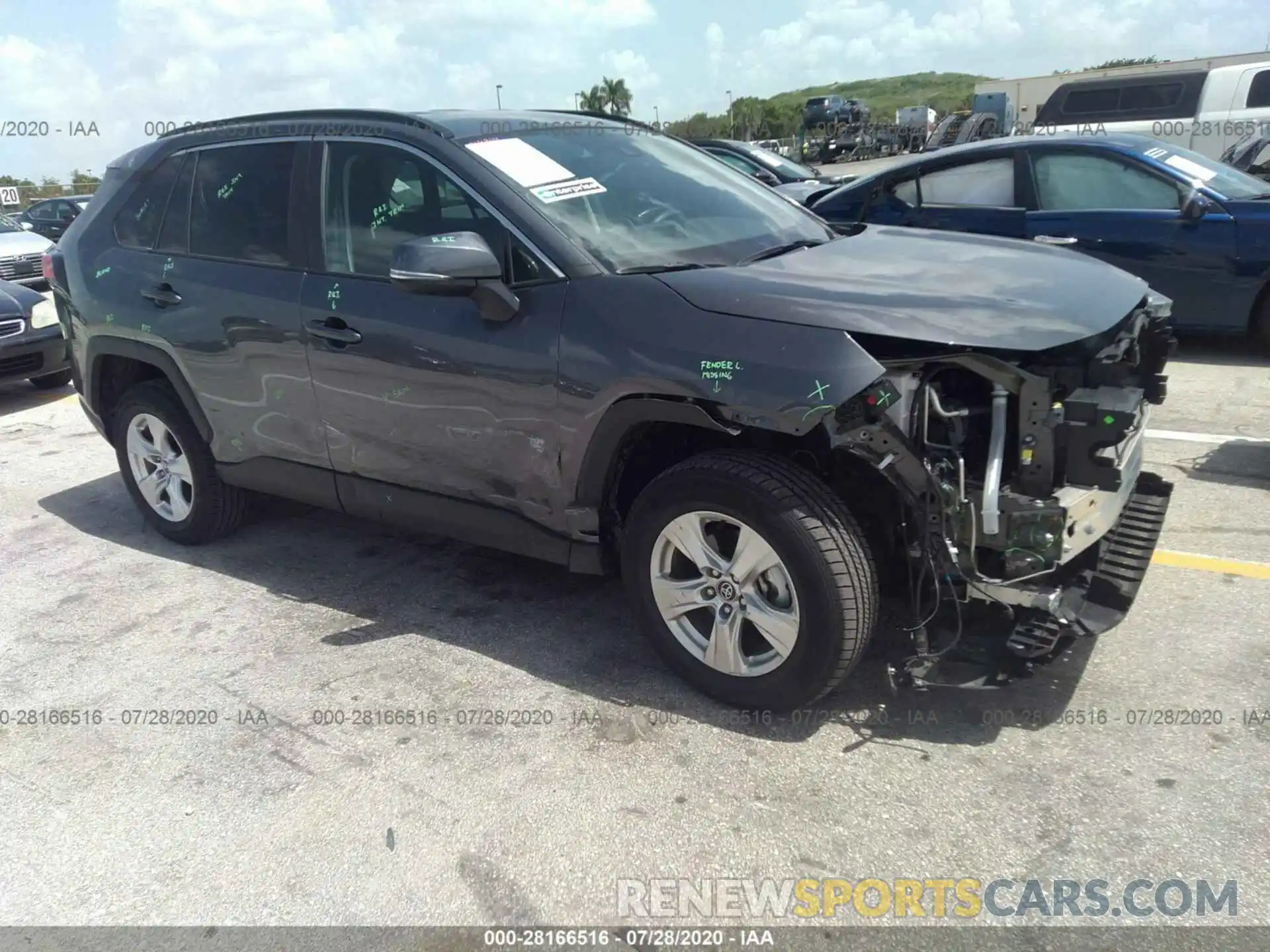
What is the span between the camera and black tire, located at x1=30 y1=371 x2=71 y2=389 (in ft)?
29.1

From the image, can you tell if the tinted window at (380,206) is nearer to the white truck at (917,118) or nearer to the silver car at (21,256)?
the silver car at (21,256)

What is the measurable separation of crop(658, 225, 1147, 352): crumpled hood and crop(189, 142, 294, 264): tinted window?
6.06 feet

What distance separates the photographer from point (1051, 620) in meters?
2.97

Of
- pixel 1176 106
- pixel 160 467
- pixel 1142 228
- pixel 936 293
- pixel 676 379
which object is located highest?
pixel 1176 106

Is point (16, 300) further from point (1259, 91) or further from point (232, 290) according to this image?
point (1259, 91)

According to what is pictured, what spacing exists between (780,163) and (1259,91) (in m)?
6.98

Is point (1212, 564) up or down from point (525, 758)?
up

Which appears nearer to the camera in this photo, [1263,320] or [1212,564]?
[1212,564]

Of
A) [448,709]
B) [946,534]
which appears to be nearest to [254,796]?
[448,709]

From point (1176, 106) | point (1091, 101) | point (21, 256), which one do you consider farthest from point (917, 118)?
point (21, 256)

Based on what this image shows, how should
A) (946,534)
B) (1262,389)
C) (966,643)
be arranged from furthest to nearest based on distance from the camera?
(1262,389) < (966,643) < (946,534)

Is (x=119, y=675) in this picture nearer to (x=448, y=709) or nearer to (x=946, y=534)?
(x=448, y=709)

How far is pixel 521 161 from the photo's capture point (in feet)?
12.1

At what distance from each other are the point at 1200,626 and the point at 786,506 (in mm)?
1752
